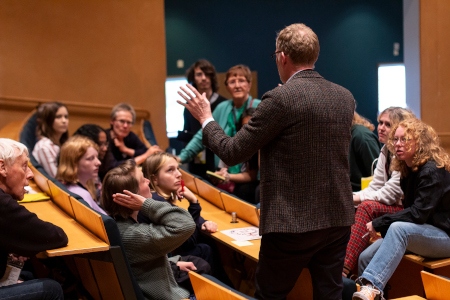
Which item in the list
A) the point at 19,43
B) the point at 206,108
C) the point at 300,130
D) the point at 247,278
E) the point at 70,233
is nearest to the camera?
the point at 300,130

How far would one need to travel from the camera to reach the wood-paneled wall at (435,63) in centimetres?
633

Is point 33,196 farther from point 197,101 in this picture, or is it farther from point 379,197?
point 379,197

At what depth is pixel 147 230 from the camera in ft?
9.34

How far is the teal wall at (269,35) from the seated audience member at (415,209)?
678cm

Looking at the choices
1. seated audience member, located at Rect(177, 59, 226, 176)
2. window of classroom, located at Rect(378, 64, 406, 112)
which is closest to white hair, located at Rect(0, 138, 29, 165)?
seated audience member, located at Rect(177, 59, 226, 176)

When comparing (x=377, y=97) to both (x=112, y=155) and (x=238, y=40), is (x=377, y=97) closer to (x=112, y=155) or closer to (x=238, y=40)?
(x=238, y=40)

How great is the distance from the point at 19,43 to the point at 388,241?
433cm

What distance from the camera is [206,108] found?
2500mm

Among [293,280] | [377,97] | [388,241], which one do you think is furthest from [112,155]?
[377,97]

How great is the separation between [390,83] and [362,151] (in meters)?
6.30

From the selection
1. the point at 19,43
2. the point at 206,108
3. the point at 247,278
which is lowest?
the point at 247,278

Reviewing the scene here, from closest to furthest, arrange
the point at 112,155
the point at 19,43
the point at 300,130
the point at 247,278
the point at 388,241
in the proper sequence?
the point at 300,130 < the point at 388,241 < the point at 247,278 < the point at 112,155 < the point at 19,43

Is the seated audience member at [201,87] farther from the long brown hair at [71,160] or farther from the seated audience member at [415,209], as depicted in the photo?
the seated audience member at [415,209]

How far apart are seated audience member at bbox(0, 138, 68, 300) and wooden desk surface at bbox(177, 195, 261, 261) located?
0.91 m
